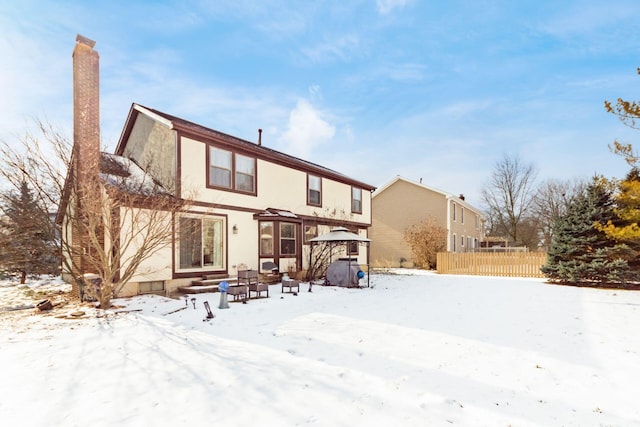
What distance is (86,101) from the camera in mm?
10406

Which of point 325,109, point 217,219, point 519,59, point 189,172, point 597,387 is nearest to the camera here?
point 597,387

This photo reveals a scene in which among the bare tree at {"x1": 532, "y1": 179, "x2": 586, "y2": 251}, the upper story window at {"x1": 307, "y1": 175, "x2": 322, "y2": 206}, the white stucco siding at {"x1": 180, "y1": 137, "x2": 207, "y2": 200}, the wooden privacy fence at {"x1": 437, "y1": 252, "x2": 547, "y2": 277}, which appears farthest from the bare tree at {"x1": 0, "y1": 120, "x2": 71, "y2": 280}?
the bare tree at {"x1": 532, "y1": 179, "x2": 586, "y2": 251}

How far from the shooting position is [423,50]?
14.1 meters

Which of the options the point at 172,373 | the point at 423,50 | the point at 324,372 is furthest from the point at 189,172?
the point at 423,50

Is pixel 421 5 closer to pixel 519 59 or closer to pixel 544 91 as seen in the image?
pixel 519 59

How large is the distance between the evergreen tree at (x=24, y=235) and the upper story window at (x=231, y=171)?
5142 millimetres

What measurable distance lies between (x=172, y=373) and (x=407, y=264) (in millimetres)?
23468

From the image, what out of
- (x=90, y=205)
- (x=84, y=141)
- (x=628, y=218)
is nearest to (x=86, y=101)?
(x=84, y=141)

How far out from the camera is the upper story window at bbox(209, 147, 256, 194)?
1295cm

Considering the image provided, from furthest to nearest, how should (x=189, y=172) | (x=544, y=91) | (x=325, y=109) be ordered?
(x=325, y=109), (x=544, y=91), (x=189, y=172)

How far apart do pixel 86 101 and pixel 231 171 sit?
5.09m

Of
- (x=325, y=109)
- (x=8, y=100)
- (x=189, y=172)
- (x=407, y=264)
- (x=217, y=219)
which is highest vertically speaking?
(x=325, y=109)

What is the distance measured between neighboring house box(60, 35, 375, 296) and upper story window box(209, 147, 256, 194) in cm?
4

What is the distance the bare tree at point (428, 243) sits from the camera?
914 inches
